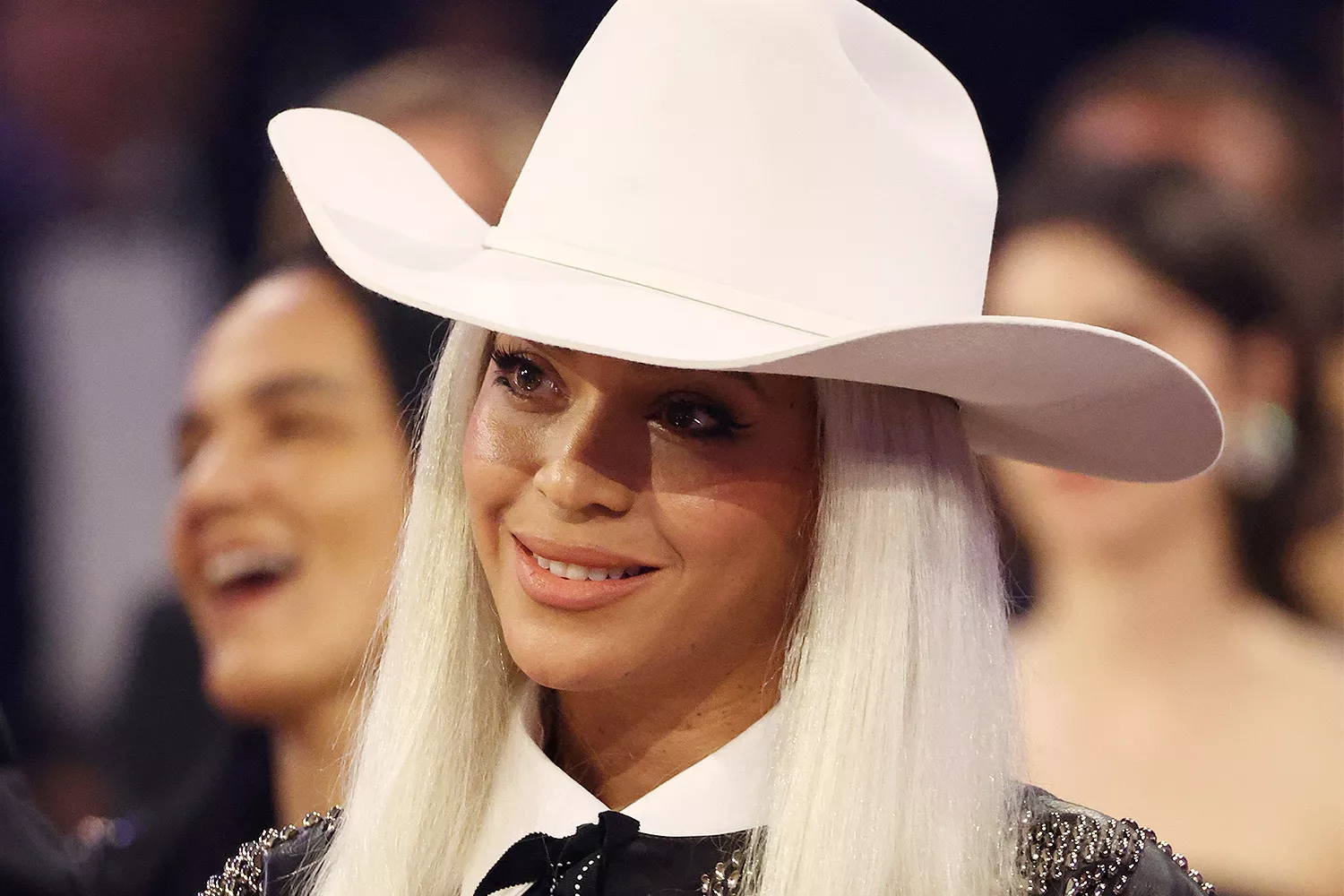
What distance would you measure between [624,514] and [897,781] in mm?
341

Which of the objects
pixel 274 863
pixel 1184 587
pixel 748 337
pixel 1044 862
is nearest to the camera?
pixel 748 337

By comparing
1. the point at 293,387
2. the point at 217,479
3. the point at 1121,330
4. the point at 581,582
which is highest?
the point at 1121,330

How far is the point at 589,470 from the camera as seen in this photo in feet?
3.96

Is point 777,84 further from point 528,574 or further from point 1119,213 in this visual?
point 1119,213

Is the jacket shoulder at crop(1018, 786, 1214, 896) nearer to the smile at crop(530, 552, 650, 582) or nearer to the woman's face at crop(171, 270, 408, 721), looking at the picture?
the smile at crop(530, 552, 650, 582)

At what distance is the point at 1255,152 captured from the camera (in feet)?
6.71

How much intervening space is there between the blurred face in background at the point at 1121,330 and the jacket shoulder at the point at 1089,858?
2.67ft

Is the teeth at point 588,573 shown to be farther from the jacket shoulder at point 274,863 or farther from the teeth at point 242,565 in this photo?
the teeth at point 242,565

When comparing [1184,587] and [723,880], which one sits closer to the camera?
[723,880]

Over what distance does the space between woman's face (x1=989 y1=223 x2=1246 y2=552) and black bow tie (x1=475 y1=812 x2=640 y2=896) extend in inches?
41.6

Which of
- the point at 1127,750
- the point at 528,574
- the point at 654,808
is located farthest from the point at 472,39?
the point at 1127,750

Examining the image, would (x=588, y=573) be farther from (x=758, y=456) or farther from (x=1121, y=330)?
(x=1121, y=330)

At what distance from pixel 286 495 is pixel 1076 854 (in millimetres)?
1297

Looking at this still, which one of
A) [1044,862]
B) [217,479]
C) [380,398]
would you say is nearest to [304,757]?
[217,479]
